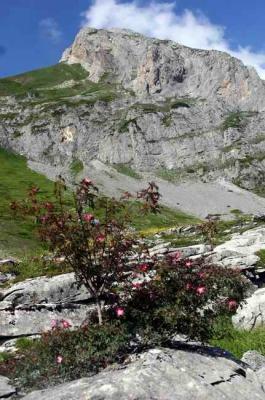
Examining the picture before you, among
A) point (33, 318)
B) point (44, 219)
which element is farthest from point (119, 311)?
point (33, 318)

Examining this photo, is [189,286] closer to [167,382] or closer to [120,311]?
[120,311]

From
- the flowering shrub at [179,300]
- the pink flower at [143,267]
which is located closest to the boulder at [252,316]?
the flowering shrub at [179,300]

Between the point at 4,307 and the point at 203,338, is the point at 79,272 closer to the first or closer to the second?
the point at 203,338

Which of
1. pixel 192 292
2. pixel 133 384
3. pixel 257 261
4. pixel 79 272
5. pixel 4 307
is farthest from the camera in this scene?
pixel 257 261

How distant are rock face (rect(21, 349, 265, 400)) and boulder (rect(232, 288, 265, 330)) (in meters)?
7.05

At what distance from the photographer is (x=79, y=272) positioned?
1284cm

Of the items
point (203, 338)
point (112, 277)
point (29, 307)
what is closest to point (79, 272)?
point (112, 277)

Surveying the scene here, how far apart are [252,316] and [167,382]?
954 centimetres

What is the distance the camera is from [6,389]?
11.2 m

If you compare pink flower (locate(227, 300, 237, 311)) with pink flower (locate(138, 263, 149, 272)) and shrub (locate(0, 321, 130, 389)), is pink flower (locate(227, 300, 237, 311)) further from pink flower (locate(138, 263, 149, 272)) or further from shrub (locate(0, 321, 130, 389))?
shrub (locate(0, 321, 130, 389))

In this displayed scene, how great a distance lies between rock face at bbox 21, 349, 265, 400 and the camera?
9.55 meters

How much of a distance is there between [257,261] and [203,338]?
1641 centimetres

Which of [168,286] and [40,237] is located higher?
[40,237]

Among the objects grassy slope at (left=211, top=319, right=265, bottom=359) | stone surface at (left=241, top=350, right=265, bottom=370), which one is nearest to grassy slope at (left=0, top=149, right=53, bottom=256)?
stone surface at (left=241, top=350, right=265, bottom=370)
